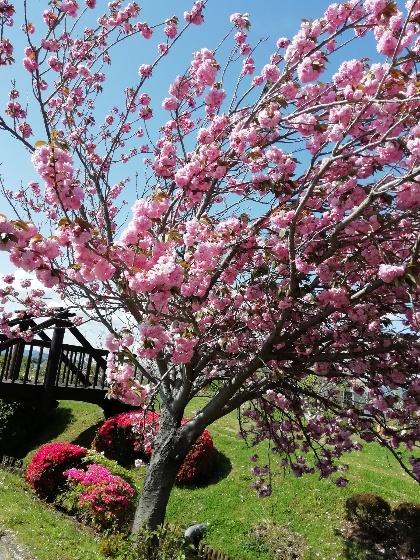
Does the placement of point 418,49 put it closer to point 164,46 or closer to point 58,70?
point 164,46

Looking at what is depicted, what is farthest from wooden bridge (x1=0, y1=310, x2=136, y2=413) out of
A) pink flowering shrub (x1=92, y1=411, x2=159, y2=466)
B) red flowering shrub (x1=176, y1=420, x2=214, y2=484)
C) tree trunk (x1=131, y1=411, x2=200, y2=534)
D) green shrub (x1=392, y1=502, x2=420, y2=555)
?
green shrub (x1=392, y1=502, x2=420, y2=555)

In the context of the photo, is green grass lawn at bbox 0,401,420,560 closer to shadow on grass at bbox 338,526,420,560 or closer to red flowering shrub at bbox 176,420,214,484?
shadow on grass at bbox 338,526,420,560

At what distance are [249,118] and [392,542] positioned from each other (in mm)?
7241

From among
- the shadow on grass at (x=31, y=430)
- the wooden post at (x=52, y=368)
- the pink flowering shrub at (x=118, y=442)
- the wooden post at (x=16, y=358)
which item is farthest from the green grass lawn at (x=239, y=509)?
the wooden post at (x=16, y=358)

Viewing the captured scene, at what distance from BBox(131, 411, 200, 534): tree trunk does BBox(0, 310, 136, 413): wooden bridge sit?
5909mm

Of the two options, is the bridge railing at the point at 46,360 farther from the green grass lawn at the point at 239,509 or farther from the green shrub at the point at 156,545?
the green shrub at the point at 156,545

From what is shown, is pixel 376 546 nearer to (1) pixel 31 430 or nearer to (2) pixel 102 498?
(2) pixel 102 498

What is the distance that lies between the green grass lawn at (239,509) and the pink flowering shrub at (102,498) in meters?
0.29

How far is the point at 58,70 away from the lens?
5738mm

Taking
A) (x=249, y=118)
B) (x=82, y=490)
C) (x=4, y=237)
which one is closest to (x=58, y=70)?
(x=249, y=118)

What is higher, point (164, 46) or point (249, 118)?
point (164, 46)

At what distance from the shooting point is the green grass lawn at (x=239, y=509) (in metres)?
6.83

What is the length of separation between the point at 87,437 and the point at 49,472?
3424 mm

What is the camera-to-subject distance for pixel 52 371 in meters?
11.5
